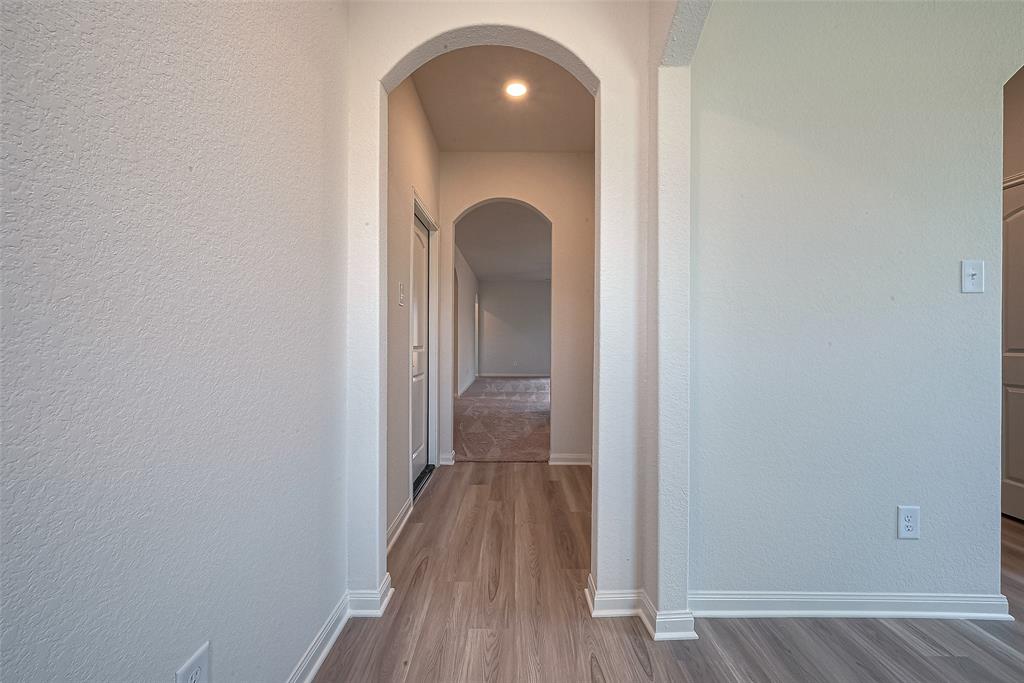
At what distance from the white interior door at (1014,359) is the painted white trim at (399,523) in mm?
3551

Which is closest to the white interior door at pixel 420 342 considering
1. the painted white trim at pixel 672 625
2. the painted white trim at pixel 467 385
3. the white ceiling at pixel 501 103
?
the white ceiling at pixel 501 103

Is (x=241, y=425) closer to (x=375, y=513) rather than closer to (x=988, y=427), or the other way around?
(x=375, y=513)

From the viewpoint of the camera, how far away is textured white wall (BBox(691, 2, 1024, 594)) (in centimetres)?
167

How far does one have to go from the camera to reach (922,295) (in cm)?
168

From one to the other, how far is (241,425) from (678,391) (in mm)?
1342

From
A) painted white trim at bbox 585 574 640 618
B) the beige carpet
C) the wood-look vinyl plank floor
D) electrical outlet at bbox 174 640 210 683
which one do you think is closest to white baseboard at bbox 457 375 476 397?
the beige carpet

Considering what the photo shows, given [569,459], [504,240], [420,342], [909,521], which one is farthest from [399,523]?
[504,240]

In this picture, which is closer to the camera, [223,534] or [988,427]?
[223,534]

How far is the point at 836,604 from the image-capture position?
5.53ft

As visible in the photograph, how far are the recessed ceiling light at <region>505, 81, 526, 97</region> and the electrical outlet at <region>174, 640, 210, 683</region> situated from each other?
2948 mm

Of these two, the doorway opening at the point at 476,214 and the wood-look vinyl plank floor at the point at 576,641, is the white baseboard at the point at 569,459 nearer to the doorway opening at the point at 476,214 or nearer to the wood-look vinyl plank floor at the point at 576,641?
the doorway opening at the point at 476,214

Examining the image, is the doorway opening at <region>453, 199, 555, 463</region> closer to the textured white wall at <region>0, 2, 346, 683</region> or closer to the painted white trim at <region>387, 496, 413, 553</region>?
the painted white trim at <region>387, 496, 413, 553</region>

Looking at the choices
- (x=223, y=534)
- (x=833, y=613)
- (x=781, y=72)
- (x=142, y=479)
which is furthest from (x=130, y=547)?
(x=781, y=72)

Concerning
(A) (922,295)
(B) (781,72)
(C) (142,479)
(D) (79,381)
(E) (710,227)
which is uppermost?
(B) (781,72)
